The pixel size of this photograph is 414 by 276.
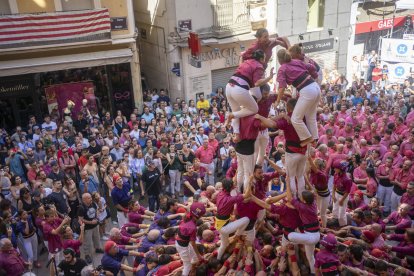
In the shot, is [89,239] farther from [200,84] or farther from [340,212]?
[200,84]

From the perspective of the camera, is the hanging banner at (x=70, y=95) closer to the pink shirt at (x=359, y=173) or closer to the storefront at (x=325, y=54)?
the storefront at (x=325, y=54)

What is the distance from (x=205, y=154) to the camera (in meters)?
12.5

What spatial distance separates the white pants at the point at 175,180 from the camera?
40.7ft

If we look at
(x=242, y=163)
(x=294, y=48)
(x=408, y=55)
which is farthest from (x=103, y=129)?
(x=408, y=55)

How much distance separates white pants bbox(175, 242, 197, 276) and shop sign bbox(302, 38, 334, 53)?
16.0 metres

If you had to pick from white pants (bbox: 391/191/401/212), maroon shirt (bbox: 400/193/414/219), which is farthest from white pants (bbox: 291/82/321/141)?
white pants (bbox: 391/191/401/212)

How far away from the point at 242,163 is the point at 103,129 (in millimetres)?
7520

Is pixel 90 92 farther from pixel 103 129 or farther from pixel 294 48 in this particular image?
pixel 294 48

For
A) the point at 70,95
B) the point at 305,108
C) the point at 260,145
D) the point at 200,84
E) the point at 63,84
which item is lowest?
the point at 200,84

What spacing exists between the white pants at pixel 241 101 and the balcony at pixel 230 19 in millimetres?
12070

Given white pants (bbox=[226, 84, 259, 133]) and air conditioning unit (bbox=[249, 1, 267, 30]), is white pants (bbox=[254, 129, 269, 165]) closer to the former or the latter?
white pants (bbox=[226, 84, 259, 133])

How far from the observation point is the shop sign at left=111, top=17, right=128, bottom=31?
1669 cm

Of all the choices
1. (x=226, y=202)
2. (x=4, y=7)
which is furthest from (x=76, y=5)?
(x=226, y=202)

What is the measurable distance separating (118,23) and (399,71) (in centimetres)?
1318
